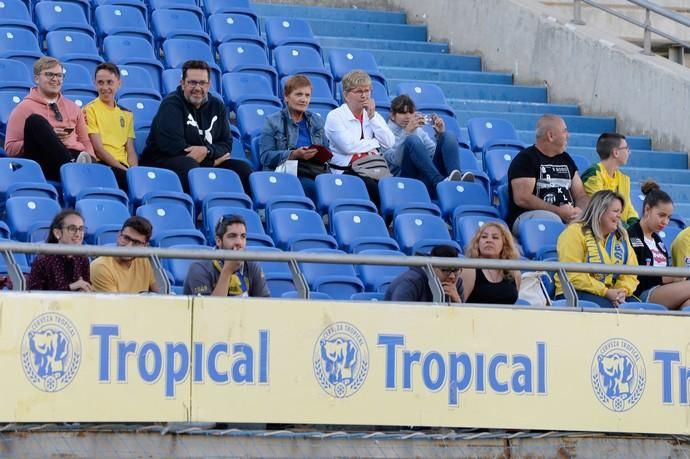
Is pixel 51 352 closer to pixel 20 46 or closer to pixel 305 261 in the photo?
pixel 305 261

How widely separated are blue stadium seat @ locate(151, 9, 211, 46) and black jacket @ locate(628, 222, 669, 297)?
4299 millimetres

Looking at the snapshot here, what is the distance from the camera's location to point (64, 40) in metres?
13.9

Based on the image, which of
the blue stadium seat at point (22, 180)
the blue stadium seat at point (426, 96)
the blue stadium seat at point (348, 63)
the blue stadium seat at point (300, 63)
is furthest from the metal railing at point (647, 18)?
the blue stadium seat at point (22, 180)

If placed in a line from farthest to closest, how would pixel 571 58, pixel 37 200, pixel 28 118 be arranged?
pixel 571 58 → pixel 28 118 → pixel 37 200

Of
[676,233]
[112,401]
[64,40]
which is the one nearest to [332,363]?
[112,401]

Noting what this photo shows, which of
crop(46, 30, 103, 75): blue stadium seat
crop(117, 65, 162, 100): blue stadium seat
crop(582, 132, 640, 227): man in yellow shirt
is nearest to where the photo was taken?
crop(582, 132, 640, 227): man in yellow shirt

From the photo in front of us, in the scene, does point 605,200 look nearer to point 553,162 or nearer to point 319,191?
point 553,162

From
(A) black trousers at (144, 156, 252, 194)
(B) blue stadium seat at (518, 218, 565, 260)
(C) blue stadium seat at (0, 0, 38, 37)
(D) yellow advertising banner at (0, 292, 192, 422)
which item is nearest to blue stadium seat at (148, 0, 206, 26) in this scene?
(C) blue stadium seat at (0, 0, 38, 37)

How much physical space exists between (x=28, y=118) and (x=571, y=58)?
6.06m

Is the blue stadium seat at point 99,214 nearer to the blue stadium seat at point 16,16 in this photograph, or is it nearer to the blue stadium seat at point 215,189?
the blue stadium seat at point 215,189

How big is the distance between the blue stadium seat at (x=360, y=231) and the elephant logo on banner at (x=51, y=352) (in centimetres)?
282

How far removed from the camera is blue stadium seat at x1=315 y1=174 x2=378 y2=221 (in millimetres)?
12156

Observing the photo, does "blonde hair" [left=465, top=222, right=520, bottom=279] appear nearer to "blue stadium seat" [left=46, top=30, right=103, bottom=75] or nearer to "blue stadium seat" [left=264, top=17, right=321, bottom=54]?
"blue stadium seat" [left=46, top=30, right=103, bottom=75]

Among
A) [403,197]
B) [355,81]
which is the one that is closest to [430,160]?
[403,197]
